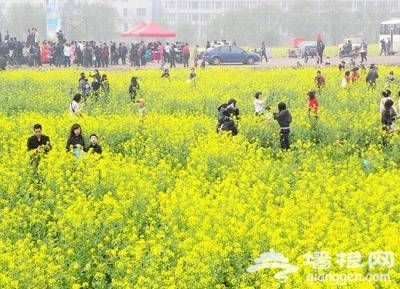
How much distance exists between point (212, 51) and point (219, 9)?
10436 centimetres

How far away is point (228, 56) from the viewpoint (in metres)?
43.1

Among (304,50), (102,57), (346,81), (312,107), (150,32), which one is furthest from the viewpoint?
(304,50)

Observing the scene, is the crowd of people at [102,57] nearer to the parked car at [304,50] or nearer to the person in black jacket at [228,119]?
the parked car at [304,50]

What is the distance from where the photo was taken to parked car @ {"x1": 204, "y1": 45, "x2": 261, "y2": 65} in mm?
42969

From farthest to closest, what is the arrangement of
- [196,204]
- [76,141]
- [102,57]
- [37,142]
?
1. [102,57]
2. [76,141]
3. [37,142]
4. [196,204]

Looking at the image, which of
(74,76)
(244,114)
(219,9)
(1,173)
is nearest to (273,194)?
(1,173)

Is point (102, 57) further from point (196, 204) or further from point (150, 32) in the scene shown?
point (196, 204)

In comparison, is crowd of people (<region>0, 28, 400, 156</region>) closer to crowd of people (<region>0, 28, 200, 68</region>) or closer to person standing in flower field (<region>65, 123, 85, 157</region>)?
crowd of people (<region>0, 28, 200, 68</region>)

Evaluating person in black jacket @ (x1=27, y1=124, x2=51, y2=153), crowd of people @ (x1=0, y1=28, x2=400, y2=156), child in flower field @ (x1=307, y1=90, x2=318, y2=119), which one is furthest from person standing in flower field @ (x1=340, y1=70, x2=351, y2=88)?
person in black jacket @ (x1=27, y1=124, x2=51, y2=153)

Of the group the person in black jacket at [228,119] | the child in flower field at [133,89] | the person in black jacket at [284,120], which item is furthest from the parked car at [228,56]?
the person in black jacket at [284,120]

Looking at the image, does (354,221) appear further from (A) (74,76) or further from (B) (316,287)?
(A) (74,76)

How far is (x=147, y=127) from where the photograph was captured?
18656mm

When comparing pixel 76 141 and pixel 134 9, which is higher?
pixel 134 9

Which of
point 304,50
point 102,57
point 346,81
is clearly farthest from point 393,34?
point 346,81
